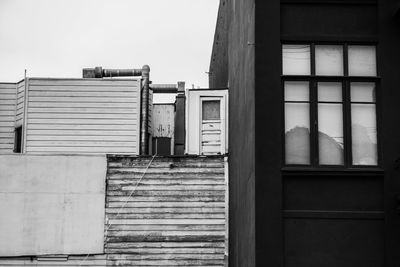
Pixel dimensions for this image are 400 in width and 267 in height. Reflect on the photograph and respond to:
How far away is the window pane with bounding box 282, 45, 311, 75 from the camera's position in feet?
44.3

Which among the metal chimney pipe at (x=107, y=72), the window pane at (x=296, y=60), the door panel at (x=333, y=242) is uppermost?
the metal chimney pipe at (x=107, y=72)

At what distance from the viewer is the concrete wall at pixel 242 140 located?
539 inches

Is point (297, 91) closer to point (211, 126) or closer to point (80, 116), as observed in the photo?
point (211, 126)

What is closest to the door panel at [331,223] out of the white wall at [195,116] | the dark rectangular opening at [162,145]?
the white wall at [195,116]

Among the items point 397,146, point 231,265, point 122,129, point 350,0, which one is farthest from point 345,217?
point 122,129

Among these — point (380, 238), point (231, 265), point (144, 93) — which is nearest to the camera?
point (380, 238)

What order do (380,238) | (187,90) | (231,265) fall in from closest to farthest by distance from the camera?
(380,238)
(231,265)
(187,90)

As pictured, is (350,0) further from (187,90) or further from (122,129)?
(122,129)

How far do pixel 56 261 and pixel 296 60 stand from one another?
10.9m

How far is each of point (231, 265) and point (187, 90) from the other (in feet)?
19.0

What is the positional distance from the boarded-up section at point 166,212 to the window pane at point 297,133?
8.07m

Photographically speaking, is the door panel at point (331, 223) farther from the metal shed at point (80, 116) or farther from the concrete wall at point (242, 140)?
the metal shed at point (80, 116)

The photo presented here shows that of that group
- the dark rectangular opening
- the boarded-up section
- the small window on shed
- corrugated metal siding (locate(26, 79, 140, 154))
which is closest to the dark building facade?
the boarded-up section

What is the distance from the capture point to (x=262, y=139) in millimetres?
13062
